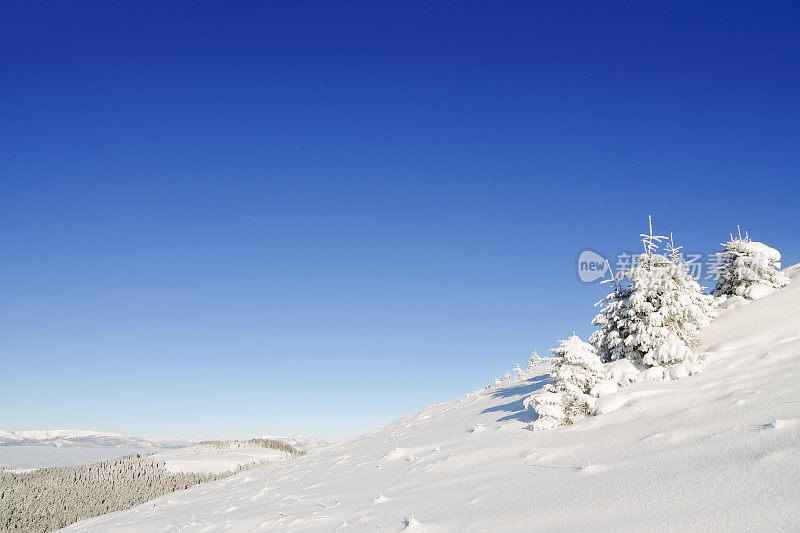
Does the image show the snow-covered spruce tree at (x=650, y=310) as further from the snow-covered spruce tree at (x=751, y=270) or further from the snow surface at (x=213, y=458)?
the snow surface at (x=213, y=458)

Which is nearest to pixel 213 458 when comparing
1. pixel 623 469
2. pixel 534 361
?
pixel 534 361

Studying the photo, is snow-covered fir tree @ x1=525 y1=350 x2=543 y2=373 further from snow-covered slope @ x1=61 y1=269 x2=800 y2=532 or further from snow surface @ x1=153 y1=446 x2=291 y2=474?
snow surface @ x1=153 y1=446 x2=291 y2=474

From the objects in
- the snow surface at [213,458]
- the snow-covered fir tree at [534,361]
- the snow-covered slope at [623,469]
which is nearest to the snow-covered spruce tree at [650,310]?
the snow-covered slope at [623,469]

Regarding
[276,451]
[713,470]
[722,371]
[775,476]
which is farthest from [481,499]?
[276,451]

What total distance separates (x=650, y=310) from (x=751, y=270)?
7.60 metres

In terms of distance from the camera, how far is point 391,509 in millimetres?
9109

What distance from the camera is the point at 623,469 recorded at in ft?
Result: 24.7

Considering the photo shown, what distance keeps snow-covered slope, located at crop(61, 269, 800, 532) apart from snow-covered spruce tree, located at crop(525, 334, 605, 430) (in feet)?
1.87

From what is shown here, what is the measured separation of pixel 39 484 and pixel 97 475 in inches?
352

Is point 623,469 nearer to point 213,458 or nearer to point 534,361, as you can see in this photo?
point 534,361

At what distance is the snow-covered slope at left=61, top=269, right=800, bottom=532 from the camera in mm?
5711

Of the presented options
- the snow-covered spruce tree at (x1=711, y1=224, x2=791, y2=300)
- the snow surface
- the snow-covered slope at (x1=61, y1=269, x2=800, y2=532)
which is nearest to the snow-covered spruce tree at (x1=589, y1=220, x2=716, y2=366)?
the snow-covered slope at (x1=61, y1=269, x2=800, y2=532)

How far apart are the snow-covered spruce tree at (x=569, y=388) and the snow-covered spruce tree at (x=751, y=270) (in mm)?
9534

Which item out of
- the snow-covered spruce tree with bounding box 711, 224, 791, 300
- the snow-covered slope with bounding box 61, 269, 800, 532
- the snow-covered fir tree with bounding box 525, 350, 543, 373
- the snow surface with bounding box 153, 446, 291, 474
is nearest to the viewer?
the snow-covered slope with bounding box 61, 269, 800, 532
